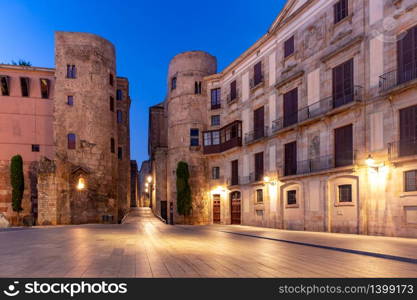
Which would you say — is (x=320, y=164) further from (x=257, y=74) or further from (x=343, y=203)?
(x=257, y=74)

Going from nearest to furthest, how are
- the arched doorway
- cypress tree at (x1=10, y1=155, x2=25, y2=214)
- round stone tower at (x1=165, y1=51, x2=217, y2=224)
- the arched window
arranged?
cypress tree at (x1=10, y1=155, x2=25, y2=214) < the arched doorway < the arched window < round stone tower at (x1=165, y1=51, x2=217, y2=224)

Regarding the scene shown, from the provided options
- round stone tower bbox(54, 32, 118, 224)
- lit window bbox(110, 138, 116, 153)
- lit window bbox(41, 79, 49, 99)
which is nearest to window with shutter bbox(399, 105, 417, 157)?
round stone tower bbox(54, 32, 118, 224)

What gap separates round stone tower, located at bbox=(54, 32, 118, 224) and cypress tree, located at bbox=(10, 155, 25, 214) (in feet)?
11.8

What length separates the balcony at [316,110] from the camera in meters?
18.0

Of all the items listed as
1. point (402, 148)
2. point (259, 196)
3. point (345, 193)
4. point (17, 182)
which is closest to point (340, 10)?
point (402, 148)

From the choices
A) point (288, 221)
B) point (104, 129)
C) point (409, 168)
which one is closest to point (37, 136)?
point (104, 129)

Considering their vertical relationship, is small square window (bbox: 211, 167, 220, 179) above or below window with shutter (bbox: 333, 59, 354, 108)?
below

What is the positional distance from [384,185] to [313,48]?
33.4 feet

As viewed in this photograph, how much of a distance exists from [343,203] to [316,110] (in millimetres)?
6056

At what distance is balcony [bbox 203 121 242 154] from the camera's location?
1172 inches

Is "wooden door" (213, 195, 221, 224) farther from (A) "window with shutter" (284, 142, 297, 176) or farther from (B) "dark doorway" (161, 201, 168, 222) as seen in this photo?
(A) "window with shutter" (284, 142, 297, 176)

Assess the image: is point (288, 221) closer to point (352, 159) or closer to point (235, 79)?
point (352, 159)

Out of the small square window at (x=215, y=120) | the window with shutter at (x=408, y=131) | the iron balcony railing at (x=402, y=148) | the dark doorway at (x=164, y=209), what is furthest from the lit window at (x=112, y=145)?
the window with shutter at (x=408, y=131)

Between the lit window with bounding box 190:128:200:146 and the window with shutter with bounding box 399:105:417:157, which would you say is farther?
the lit window with bounding box 190:128:200:146
